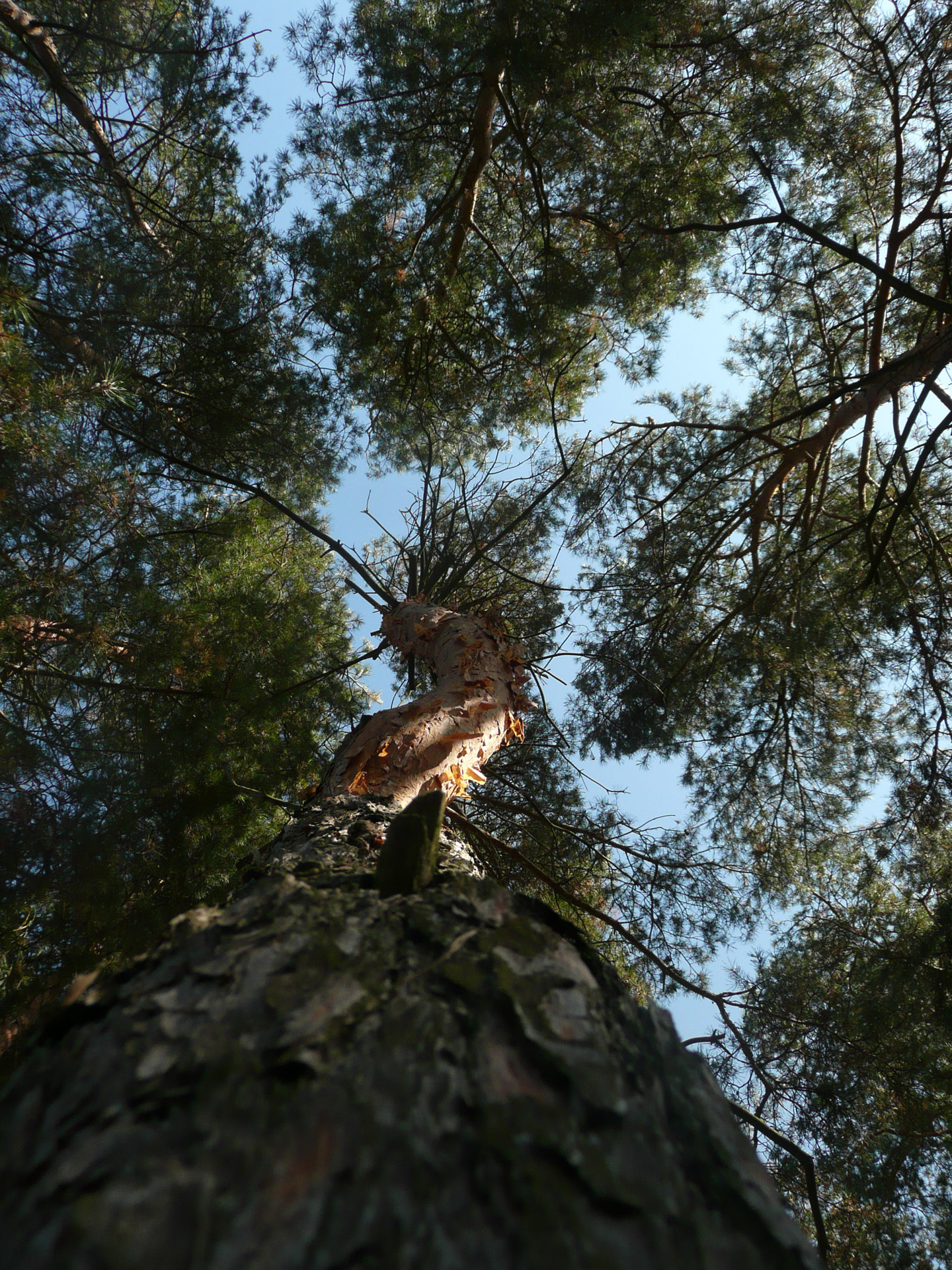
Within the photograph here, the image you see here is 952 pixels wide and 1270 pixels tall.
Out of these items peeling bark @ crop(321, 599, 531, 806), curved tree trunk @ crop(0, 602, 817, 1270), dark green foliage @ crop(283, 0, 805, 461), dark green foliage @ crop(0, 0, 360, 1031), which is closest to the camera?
curved tree trunk @ crop(0, 602, 817, 1270)

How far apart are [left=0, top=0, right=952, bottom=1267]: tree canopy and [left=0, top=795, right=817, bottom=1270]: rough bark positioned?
6.61ft

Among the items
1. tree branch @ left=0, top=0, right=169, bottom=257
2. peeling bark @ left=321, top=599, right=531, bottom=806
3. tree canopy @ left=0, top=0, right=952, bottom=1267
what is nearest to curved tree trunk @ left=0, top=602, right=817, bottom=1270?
peeling bark @ left=321, top=599, right=531, bottom=806

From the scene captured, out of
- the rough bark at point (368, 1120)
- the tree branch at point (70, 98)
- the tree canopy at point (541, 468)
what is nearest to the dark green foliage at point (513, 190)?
the tree canopy at point (541, 468)

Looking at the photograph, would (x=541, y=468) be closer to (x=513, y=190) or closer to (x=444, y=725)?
(x=513, y=190)

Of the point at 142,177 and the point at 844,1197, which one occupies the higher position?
the point at 142,177

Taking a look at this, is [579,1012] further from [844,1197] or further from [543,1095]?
[844,1197]

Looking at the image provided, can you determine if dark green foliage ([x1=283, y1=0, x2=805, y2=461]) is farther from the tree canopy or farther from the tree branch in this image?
the tree branch

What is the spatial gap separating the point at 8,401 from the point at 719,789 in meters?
4.17

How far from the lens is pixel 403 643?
3.37m

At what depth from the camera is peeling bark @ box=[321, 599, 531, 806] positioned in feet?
6.84

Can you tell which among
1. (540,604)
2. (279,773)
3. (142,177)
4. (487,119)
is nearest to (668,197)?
(487,119)

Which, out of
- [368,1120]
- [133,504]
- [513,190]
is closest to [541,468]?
[513,190]

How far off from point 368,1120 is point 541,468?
4689mm

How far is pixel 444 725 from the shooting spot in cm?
226
